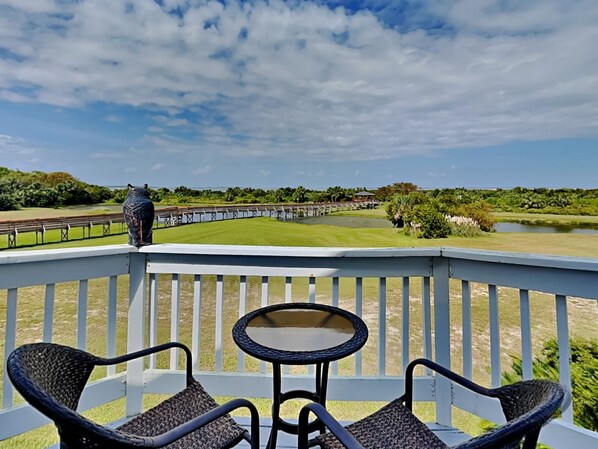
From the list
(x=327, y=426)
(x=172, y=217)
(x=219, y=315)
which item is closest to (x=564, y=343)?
(x=327, y=426)

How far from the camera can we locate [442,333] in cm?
183

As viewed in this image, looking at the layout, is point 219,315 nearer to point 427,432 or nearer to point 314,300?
point 314,300

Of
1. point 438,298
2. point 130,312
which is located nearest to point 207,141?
point 130,312

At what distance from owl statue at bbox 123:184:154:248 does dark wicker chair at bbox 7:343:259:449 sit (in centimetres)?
80

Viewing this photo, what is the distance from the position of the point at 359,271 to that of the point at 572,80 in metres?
3.97

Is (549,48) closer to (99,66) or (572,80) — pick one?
(572,80)

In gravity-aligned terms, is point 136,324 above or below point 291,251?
below

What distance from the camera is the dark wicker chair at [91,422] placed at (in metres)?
0.70

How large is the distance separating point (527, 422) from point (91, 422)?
961 mm

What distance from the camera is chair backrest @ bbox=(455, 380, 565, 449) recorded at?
0.61 m

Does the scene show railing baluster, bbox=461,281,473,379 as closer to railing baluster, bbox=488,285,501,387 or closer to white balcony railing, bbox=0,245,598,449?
white balcony railing, bbox=0,245,598,449

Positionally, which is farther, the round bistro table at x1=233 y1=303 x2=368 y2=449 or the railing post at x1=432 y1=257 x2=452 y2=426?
the railing post at x1=432 y1=257 x2=452 y2=426

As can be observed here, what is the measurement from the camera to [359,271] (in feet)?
6.08

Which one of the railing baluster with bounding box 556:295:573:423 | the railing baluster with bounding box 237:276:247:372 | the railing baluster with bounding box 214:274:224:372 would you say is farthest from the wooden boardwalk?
the railing baluster with bounding box 556:295:573:423
